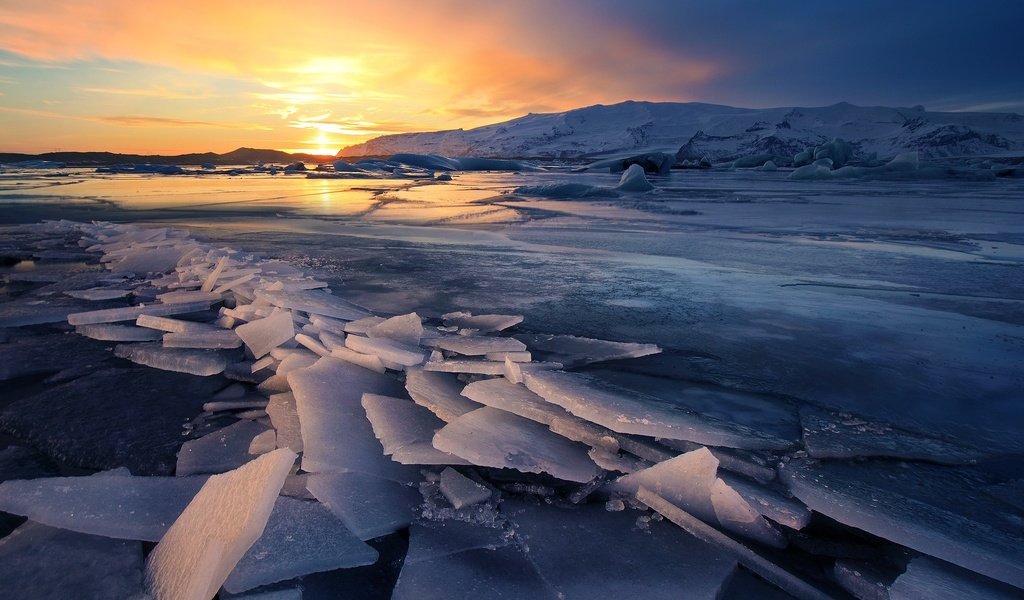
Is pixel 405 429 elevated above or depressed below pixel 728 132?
below

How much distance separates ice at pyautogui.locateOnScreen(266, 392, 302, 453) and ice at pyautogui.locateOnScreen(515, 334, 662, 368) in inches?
29.5

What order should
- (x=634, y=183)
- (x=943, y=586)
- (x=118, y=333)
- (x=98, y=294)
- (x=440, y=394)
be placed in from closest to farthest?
(x=943, y=586) → (x=440, y=394) → (x=118, y=333) → (x=98, y=294) → (x=634, y=183)

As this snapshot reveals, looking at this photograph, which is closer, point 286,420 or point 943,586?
point 943,586

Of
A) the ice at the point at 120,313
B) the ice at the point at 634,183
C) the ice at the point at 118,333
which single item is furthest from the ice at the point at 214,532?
the ice at the point at 634,183

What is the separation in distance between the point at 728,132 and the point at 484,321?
49654mm

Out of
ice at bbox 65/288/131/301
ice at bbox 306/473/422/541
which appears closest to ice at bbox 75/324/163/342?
ice at bbox 65/288/131/301

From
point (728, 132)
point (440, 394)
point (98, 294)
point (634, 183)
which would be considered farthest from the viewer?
point (728, 132)

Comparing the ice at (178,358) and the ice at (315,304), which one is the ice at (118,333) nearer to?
the ice at (178,358)

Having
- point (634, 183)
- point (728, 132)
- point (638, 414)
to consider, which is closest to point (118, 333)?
point (638, 414)

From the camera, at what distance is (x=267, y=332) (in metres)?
1.70

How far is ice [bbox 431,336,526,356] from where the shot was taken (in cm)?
158

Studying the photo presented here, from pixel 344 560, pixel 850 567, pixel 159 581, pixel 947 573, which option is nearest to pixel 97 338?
pixel 159 581

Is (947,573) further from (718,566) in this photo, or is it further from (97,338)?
(97,338)

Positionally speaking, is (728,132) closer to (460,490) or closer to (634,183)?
(634,183)
